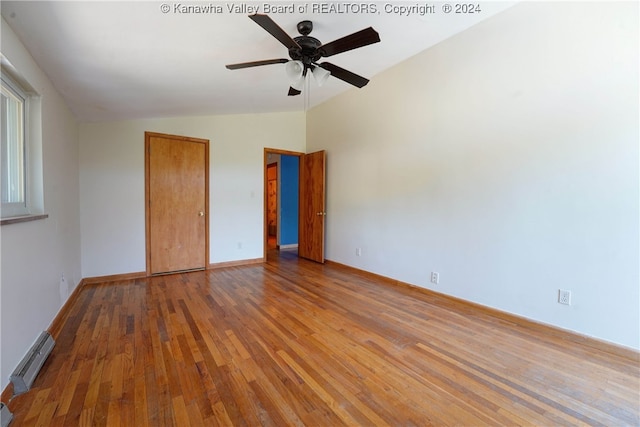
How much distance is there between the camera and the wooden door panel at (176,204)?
159 inches

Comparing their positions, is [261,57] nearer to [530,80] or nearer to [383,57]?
[383,57]

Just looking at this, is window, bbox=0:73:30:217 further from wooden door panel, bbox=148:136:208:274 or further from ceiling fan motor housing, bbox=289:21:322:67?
wooden door panel, bbox=148:136:208:274

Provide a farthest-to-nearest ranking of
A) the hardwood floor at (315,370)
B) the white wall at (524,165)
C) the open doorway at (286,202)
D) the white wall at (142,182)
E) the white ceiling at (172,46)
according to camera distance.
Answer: the open doorway at (286,202)
the white wall at (142,182)
the white wall at (524,165)
the white ceiling at (172,46)
the hardwood floor at (315,370)

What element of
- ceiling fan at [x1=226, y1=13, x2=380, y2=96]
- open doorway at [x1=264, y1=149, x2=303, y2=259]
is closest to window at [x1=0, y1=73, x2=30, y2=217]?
ceiling fan at [x1=226, y1=13, x2=380, y2=96]

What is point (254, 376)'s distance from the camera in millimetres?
1764

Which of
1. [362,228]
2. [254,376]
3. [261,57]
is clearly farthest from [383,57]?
[254,376]

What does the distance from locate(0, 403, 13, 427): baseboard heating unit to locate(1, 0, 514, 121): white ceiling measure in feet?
6.63

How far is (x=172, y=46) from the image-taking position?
2.17m

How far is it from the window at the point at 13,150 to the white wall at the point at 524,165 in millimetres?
3477

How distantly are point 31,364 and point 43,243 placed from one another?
34.9 inches

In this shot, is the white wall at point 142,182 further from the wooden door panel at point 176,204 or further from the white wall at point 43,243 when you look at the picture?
the white wall at point 43,243

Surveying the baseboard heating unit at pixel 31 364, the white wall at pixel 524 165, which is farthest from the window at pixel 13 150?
the white wall at pixel 524 165

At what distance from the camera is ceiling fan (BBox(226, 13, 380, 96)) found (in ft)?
6.14

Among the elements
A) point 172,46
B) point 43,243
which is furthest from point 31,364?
point 172,46
